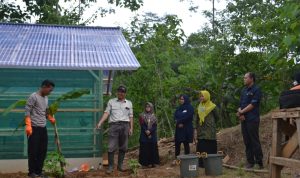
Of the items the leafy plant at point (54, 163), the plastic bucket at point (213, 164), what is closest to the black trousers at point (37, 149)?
the leafy plant at point (54, 163)

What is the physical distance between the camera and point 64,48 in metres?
8.39

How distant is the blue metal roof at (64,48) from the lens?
7.50 m

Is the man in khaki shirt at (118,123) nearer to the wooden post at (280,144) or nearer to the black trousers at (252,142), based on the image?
the black trousers at (252,142)

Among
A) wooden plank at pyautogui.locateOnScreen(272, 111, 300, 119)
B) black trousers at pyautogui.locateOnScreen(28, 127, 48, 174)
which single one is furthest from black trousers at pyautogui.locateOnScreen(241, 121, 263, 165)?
black trousers at pyautogui.locateOnScreen(28, 127, 48, 174)

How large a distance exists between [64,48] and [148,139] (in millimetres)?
2427

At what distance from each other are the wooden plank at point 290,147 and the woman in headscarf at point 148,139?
339 cm

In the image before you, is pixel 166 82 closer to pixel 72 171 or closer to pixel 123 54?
pixel 123 54

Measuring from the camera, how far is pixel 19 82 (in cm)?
796

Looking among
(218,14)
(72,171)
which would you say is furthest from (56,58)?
(218,14)

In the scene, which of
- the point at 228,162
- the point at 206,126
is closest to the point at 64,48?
the point at 206,126

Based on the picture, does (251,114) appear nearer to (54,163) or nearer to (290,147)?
(290,147)

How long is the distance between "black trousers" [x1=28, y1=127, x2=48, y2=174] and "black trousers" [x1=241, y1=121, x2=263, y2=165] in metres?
3.32

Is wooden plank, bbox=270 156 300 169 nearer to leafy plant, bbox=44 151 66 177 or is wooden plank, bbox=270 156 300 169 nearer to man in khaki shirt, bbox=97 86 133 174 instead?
man in khaki shirt, bbox=97 86 133 174

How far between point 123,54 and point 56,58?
126cm
